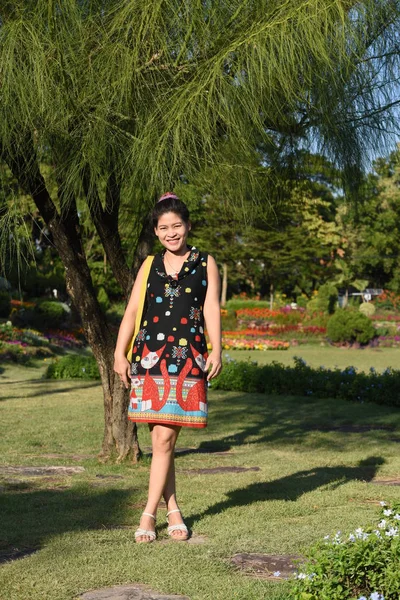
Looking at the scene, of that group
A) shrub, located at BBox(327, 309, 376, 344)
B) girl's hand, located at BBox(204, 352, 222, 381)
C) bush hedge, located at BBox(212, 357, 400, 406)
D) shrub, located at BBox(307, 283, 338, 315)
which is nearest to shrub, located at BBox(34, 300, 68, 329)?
shrub, located at BBox(327, 309, 376, 344)

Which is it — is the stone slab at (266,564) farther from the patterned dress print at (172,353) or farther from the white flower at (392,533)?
the patterned dress print at (172,353)

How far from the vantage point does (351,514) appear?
4.27m

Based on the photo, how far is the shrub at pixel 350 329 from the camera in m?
23.5

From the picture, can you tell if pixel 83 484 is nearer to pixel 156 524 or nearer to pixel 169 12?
pixel 156 524

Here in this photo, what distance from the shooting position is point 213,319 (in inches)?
163

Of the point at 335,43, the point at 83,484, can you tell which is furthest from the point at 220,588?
the point at 335,43

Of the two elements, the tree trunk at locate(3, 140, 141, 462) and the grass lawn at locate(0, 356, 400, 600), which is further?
the tree trunk at locate(3, 140, 141, 462)

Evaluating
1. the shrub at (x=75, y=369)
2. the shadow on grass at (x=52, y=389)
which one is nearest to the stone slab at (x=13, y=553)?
the shadow on grass at (x=52, y=389)

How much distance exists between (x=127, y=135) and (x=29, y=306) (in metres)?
17.9

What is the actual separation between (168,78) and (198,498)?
8.19 feet

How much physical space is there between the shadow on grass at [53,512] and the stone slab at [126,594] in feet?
2.37

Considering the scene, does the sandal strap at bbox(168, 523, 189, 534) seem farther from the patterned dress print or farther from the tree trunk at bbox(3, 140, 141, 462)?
the tree trunk at bbox(3, 140, 141, 462)

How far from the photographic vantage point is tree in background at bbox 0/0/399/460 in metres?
4.57

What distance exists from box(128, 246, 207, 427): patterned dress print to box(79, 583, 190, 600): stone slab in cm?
101
